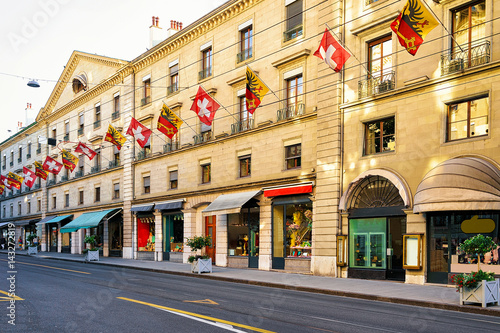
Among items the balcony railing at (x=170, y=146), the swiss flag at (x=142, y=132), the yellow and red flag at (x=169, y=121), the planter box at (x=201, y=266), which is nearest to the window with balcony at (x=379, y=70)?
the planter box at (x=201, y=266)

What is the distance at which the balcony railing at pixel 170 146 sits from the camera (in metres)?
33.8

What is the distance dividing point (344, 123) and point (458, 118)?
5.24 metres

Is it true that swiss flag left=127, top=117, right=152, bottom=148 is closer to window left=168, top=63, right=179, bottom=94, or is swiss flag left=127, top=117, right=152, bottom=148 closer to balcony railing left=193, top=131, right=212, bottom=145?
balcony railing left=193, top=131, right=212, bottom=145

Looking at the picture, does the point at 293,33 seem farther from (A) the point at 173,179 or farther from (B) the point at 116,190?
(B) the point at 116,190

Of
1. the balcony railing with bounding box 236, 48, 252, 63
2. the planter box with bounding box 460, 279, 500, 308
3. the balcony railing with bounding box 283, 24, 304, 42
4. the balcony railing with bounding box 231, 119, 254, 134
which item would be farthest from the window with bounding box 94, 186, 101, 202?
the planter box with bounding box 460, 279, 500, 308

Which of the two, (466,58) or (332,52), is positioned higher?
(332,52)

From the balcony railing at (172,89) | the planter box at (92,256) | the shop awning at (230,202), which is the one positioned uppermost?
the balcony railing at (172,89)

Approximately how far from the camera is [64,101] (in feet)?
170

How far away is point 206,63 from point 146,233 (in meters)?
14.4

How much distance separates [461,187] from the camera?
16078 millimetres

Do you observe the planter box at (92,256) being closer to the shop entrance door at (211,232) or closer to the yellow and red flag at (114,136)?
the yellow and red flag at (114,136)

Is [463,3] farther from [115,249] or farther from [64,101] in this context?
[64,101]

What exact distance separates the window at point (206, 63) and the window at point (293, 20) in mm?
7172

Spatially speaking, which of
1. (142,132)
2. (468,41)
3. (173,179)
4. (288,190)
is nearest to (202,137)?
(142,132)
